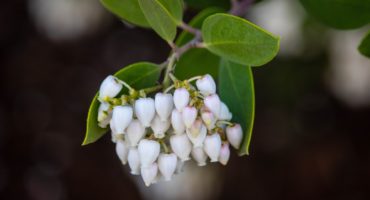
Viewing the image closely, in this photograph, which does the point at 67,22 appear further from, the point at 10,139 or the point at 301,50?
the point at 301,50

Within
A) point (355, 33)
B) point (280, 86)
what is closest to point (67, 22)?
point (280, 86)

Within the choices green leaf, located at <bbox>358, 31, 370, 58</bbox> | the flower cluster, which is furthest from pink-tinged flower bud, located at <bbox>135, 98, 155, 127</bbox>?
green leaf, located at <bbox>358, 31, 370, 58</bbox>

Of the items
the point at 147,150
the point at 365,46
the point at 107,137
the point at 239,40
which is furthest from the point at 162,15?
the point at 107,137

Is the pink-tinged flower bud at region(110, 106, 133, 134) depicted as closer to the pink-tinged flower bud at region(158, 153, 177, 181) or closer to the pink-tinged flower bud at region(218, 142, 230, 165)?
the pink-tinged flower bud at region(158, 153, 177, 181)

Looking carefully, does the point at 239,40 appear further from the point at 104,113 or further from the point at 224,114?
the point at 104,113

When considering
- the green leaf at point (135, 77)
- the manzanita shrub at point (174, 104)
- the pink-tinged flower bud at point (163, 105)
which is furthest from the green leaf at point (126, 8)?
the pink-tinged flower bud at point (163, 105)

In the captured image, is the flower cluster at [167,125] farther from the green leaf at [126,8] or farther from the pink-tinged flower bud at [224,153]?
the green leaf at [126,8]

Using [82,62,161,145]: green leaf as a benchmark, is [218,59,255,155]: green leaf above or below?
below
